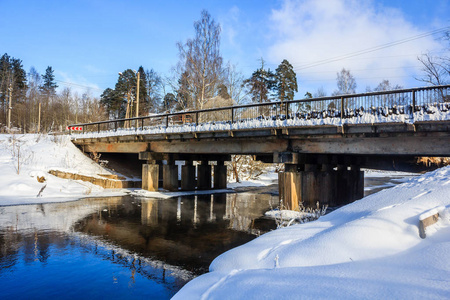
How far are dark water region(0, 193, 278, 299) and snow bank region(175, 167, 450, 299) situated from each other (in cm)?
171

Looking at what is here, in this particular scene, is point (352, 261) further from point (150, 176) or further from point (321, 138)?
point (150, 176)

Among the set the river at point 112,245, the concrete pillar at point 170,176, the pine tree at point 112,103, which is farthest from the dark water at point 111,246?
the pine tree at point 112,103

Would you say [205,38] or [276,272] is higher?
[205,38]

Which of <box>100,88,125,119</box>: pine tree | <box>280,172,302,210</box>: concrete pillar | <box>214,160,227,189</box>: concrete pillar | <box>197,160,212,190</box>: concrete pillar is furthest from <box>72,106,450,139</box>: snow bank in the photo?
<box>100,88,125,119</box>: pine tree

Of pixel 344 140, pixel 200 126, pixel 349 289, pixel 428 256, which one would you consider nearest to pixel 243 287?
pixel 349 289

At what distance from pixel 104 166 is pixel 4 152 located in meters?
7.32

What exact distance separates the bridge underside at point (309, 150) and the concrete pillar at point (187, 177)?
0.07 meters

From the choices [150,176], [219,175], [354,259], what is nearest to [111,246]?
[354,259]

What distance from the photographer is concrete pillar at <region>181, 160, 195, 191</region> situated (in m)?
24.0

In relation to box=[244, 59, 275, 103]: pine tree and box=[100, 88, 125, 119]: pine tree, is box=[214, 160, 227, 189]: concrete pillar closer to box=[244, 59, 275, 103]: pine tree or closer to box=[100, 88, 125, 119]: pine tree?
box=[244, 59, 275, 103]: pine tree

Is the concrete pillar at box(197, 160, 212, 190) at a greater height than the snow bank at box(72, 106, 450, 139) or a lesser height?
lesser

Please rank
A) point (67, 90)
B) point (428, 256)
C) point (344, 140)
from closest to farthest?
point (428, 256)
point (344, 140)
point (67, 90)

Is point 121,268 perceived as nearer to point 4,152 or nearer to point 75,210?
point 75,210

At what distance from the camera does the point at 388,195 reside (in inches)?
275
